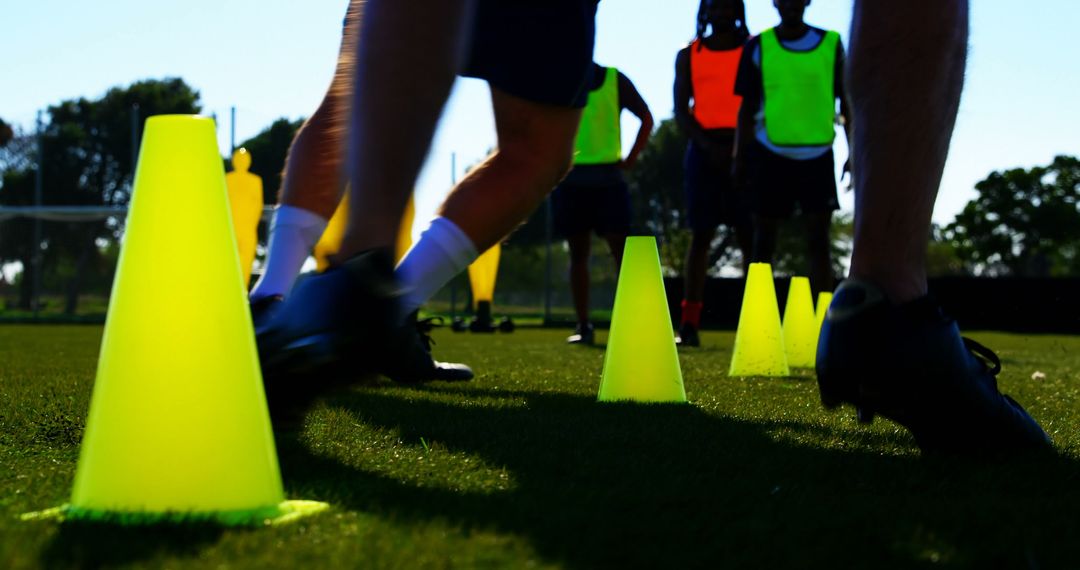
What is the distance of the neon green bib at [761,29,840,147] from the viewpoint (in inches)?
257

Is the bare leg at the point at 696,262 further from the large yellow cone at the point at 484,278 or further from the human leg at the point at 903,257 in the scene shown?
the large yellow cone at the point at 484,278

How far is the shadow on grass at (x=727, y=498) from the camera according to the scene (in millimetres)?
1289

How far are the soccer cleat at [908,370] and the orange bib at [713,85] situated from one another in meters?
5.79

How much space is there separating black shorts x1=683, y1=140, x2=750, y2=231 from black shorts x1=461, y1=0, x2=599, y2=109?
5176mm

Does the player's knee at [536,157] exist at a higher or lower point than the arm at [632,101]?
lower

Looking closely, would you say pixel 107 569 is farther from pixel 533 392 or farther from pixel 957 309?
pixel 957 309

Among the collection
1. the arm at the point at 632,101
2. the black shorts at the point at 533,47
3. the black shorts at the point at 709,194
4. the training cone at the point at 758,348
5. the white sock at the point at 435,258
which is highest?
the arm at the point at 632,101

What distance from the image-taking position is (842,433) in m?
2.56

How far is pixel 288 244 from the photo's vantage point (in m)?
2.86

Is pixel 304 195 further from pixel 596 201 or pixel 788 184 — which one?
pixel 596 201

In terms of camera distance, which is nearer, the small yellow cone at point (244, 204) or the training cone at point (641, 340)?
the training cone at point (641, 340)

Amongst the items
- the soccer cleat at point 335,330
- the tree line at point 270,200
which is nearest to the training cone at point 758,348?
the soccer cleat at point 335,330

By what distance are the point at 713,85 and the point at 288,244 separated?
5.37 metres

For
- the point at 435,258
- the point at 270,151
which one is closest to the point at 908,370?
the point at 435,258
